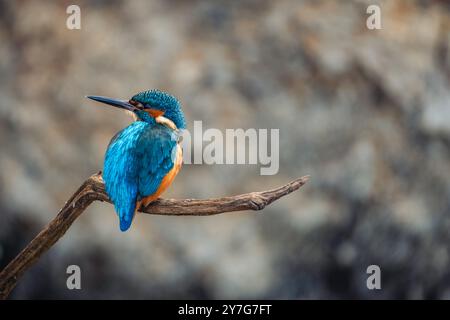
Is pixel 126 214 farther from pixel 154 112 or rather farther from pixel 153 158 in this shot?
pixel 154 112

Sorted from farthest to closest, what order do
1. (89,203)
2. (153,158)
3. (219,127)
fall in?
(219,127)
(89,203)
(153,158)

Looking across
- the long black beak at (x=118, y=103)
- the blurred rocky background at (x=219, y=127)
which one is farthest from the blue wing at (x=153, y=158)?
the blurred rocky background at (x=219, y=127)

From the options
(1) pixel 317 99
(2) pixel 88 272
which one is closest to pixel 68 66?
(2) pixel 88 272

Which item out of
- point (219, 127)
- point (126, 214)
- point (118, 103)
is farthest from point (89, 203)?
point (219, 127)

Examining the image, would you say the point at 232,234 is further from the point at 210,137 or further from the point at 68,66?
the point at 68,66

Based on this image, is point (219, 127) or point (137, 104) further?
point (219, 127)

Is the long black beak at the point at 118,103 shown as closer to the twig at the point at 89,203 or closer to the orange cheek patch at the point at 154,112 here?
the orange cheek patch at the point at 154,112
